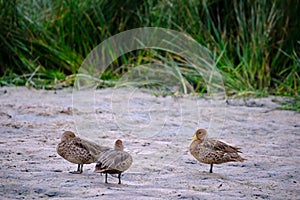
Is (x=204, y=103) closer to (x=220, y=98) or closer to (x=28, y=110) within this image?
(x=220, y=98)

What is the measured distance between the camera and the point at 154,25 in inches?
304

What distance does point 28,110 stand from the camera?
5754mm

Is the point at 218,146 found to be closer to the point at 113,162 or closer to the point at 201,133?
the point at 201,133

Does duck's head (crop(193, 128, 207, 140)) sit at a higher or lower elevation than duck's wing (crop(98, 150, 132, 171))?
lower

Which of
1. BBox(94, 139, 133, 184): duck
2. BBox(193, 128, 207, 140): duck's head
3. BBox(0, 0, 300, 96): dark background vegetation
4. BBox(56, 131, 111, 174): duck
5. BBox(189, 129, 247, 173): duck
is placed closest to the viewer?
BBox(94, 139, 133, 184): duck

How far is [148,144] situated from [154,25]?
3.37 metres

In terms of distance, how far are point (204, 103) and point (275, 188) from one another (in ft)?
10.3

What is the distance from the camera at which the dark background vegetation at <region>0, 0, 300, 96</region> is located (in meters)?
7.20

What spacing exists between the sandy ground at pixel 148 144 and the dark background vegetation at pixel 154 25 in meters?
0.55

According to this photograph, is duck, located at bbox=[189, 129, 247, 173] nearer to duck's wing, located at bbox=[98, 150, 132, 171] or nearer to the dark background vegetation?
duck's wing, located at bbox=[98, 150, 132, 171]

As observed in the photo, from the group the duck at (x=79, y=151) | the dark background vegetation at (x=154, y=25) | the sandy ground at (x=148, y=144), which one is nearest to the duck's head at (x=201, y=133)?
the sandy ground at (x=148, y=144)

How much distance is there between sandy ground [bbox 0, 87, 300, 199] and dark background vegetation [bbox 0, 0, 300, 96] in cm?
55

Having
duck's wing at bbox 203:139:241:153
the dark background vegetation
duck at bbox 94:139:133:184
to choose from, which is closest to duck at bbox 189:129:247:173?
duck's wing at bbox 203:139:241:153

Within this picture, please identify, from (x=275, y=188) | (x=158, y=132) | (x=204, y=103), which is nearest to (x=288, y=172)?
(x=275, y=188)
